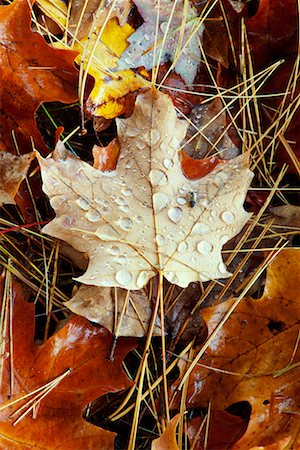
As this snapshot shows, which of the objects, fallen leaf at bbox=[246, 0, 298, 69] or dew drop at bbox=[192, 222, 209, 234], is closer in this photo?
dew drop at bbox=[192, 222, 209, 234]

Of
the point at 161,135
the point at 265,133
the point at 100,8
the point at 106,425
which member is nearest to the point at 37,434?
the point at 106,425

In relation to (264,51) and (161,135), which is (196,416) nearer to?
(161,135)

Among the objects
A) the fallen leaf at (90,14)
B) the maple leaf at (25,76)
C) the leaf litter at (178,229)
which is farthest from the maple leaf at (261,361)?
the fallen leaf at (90,14)

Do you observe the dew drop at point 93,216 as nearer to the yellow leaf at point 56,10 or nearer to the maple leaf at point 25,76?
the maple leaf at point 25,76

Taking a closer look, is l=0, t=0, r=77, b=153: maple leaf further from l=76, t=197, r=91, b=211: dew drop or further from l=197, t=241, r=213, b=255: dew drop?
l=197, t=241, r=213, b=255: dew drop

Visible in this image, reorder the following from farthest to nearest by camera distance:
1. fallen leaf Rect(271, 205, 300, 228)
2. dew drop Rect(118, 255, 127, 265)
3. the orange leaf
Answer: fallen leaf Rect(271, 205, 300, 228), the orange leaf, dew drop Rect(118, 255, 127, 265)

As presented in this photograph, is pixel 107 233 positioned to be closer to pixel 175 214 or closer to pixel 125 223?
pixel 125 223

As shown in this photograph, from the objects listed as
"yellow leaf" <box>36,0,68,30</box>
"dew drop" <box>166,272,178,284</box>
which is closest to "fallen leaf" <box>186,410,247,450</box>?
"dew drop" <box>166,272,178,284</box>
